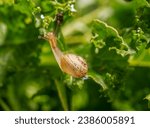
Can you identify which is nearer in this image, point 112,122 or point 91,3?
point 112,122

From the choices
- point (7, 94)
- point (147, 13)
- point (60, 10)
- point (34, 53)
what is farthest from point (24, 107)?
point (147, 13)

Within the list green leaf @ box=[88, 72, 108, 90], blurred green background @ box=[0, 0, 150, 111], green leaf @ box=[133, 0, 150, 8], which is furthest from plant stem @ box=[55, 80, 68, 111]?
green leaf @ box=[133, 0, 150, 8]

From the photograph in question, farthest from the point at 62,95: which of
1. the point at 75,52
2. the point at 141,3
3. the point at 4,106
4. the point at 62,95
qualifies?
the point at 141,3

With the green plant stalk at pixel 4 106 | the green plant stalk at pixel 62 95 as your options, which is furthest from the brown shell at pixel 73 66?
the green plant stalk at pixel 4 106

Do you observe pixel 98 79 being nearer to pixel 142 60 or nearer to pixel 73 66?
pixel 73 66

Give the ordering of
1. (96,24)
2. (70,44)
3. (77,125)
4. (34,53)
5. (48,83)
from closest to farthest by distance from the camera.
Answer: (96,24), (77,125), (34,53), (48,83), (70,44)

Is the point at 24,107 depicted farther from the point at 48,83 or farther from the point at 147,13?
the point at 147,13
